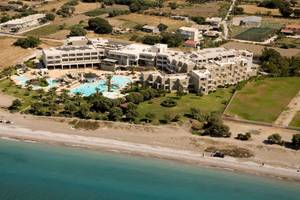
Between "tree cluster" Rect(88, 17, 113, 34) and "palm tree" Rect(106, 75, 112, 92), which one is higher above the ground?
"tree cluster" Rect(88, 17, 113, 34)

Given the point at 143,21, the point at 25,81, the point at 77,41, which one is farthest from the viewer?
the point at 143,21

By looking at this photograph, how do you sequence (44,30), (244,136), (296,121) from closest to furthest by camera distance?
(244,136) < (296,121) < (44,30)

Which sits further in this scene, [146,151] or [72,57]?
[72,57]

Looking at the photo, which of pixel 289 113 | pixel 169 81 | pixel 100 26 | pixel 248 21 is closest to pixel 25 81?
pixel 169 81

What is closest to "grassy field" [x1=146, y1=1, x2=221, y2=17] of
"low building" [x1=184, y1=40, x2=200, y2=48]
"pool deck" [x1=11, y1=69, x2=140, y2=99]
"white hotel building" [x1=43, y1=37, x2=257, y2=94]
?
"low building" [x1=184, y1=40, x2=200, y2=48]

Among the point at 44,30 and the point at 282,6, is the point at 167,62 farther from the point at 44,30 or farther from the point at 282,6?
the point at 282,6

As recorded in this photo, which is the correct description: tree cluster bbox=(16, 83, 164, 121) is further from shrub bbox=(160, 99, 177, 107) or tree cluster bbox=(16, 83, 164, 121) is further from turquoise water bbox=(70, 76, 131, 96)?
shrub bbox=(160, 99, 177, 107)

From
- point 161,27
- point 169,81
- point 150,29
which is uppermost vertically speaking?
point 161,27

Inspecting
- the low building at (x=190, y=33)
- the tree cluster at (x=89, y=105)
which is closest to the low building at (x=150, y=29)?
the low building at (x=190, y=33)
